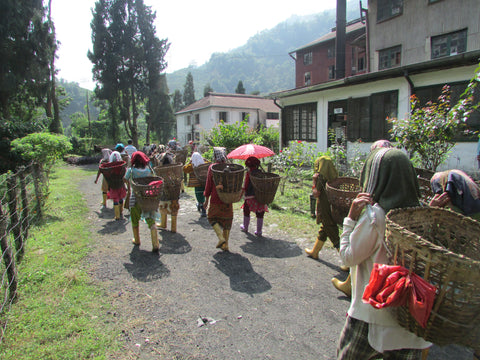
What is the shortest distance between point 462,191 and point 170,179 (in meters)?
4.68

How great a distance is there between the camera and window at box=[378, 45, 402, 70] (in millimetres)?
16469

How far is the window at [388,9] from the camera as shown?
15.9 meters

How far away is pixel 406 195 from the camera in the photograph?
1.98m

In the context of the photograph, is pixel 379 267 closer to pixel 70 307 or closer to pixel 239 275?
pixel 239 275

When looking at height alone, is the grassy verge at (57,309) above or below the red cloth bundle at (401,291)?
below

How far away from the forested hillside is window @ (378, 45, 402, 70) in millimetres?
102994

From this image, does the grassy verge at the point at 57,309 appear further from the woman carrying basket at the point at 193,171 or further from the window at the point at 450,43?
the window at the point at 450,43

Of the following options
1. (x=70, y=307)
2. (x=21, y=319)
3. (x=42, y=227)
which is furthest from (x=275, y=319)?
(x=42, y=227)

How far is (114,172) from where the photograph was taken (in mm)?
6852

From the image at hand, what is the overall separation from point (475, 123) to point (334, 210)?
7.79 m

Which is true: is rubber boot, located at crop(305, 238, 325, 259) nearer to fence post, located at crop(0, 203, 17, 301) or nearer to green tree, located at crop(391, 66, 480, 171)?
green tree, located at crop(391, 66, 480, 171)

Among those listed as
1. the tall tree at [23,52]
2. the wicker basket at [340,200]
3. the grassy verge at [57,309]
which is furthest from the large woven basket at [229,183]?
the tall tree at [23,52]

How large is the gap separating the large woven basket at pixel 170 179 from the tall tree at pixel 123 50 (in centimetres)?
2675

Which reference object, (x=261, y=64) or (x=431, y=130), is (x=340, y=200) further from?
(x=261, y=64)
